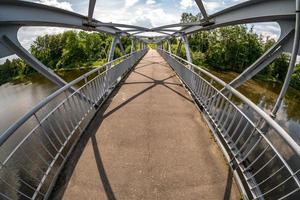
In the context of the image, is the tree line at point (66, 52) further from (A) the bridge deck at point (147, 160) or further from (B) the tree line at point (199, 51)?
(A) the bridge deck at point (147, 160)

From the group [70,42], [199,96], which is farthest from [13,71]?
[199,96]

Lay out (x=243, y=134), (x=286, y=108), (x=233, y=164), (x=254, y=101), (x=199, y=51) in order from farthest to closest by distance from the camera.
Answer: (x=199, y=51) → (x=254, y=101) → (x=286, y=108) → (x=243, y=134) → (x=233, y=164)

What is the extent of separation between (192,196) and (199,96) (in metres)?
3.60

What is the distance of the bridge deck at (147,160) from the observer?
9.16ft

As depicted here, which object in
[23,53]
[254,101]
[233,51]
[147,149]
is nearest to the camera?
[147,149]

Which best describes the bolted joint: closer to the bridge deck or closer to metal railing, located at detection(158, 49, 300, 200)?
metal railing, located at detection(158, 49, 300, 200)

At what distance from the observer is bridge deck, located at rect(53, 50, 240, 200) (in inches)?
110

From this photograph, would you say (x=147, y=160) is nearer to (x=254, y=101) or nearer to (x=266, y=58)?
(x=266, y=58)

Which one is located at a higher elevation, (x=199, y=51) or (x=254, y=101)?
(x=199, y=51)

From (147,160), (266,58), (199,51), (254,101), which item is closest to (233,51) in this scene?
(199,51)

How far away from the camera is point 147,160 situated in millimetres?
3385

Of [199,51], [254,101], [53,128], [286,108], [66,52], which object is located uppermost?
[53,128]

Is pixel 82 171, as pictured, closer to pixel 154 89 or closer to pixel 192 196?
pixel 192 196

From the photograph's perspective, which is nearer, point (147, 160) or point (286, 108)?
point (147, 160)
